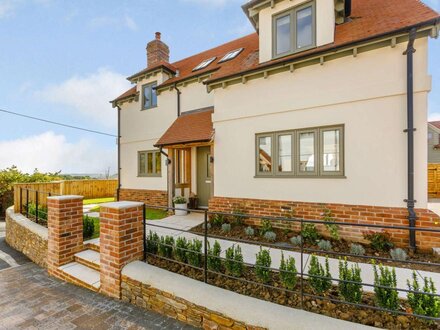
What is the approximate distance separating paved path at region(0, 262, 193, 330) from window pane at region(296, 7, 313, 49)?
7149 mm

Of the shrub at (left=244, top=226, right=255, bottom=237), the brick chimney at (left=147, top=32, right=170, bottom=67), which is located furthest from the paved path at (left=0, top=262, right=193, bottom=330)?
the brick chimney at (left=147, top=32, right=170, bottom=67)

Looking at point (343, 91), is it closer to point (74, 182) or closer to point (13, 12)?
point (13, 12)

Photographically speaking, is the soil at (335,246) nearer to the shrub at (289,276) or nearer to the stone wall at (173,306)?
the shrub at (289,276)

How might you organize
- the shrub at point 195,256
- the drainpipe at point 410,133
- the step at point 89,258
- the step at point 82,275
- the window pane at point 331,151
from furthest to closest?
the window pane at point 331,151 < the drainpipe at point 410,133 < the step at point 89,258 < the step at point 82,275 < the shrub at point 195,256

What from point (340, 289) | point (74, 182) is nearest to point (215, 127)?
point (340, 289)

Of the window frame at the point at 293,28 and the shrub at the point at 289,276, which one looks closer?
the shrub at the point at 289,276

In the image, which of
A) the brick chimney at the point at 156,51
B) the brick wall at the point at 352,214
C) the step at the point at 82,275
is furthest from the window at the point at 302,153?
the brick chimney at the point at 156,51

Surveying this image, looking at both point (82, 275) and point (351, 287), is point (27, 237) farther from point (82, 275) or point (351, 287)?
point (351, 287)

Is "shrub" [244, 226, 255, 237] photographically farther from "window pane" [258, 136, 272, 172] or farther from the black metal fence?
"window pane" [258, 136, 272, 172]

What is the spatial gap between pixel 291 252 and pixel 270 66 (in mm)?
5045

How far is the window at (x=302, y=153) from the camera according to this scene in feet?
18.1

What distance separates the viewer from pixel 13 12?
379 inches

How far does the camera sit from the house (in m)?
4.65

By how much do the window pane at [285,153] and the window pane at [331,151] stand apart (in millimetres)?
894
